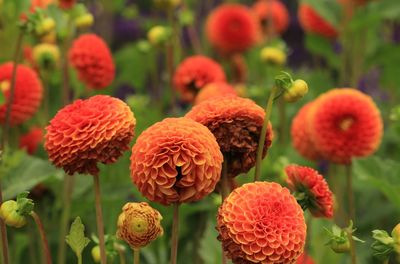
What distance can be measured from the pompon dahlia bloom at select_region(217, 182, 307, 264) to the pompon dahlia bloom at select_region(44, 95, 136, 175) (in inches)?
4.0

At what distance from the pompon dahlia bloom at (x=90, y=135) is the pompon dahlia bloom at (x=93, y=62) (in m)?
0.33

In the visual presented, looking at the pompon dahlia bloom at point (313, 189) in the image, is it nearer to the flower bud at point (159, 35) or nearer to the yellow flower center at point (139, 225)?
the yellow flower center at point (139, 225)

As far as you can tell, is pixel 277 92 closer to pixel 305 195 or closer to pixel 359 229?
pixel 305 195

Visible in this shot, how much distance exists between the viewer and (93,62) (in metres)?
0.92

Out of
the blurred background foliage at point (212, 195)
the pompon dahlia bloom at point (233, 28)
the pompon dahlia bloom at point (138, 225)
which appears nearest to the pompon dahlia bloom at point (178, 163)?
the pompon dahlia bloom at point (138, 225)

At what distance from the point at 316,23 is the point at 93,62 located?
77 cm

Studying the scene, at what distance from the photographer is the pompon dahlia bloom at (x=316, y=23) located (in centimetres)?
158

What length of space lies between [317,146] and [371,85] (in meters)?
1.15

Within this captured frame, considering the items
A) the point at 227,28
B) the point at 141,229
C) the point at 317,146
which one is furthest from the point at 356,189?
the point at 141,229

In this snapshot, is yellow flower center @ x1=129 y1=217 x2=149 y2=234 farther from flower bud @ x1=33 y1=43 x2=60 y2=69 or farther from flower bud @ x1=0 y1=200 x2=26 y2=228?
flower bud @ x1=33 y1=43 x2=60 y2=69

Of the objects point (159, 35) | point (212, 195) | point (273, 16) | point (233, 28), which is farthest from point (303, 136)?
point (273, 16)

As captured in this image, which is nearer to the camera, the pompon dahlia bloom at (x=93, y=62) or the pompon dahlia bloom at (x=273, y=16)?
the pompon dahlia bloom at (x=93, y=62)

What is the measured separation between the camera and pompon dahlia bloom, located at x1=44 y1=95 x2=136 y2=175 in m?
0.57

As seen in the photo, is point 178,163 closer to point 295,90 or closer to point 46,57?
point 295,90
